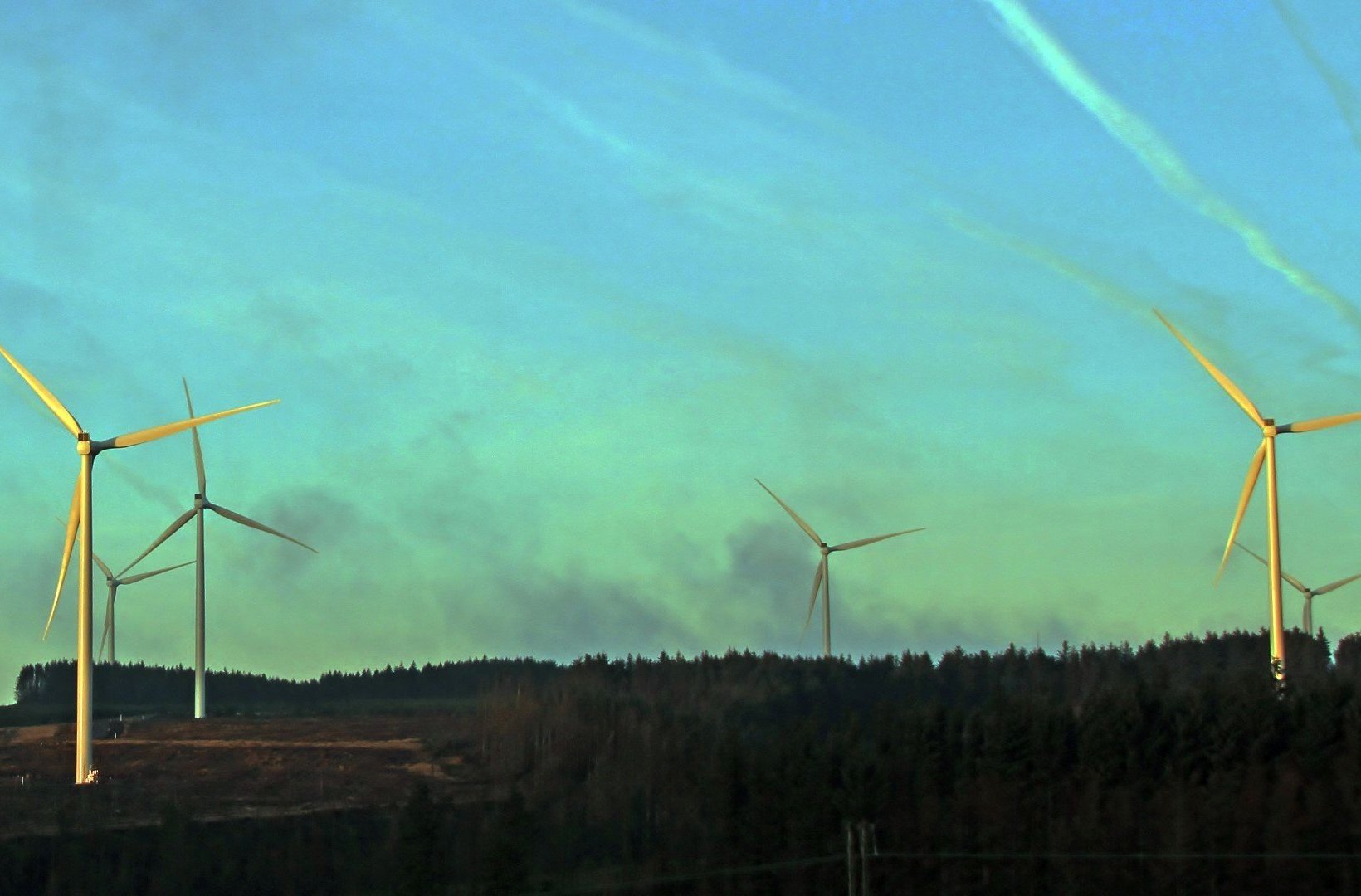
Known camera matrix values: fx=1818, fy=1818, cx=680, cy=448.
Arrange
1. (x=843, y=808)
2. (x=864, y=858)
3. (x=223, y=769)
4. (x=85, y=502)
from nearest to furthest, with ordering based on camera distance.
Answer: (x=864, y=858), (x=85, y=502), (x=843, y=808), (x=223, y=769)

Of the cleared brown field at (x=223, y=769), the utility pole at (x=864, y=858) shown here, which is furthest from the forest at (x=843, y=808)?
the utility pole at (x=864, y=858)

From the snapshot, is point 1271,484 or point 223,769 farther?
point 223,769

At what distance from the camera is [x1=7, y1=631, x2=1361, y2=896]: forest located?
78188mm

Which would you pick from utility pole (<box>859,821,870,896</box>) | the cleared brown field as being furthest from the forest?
utility pole (<box>859,821,870,896</box>)

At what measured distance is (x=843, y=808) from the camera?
Answer: 109 m

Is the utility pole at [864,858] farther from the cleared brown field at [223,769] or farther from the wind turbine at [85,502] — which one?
the cleared brown field at [223,769]

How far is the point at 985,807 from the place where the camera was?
107625 mm

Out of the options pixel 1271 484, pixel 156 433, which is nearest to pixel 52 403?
pixel 156 433

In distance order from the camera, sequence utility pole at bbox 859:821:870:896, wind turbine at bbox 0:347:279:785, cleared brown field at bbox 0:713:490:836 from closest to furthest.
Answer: utility pole at bbox 859:821:870:896 → wind turbine at bbox 0:347:279:785 → cleared brown field at bbox 0:713:490:836

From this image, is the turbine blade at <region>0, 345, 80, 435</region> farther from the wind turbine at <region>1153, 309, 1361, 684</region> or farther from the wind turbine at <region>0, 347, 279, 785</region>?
the wind turbine at <region>1153, 309, 1361, 684</region>

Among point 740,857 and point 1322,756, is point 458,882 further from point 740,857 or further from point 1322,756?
point 1322,756

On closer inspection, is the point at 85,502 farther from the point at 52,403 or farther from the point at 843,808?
the point at 843,808

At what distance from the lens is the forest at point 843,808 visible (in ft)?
257

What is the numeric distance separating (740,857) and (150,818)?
34545mm
